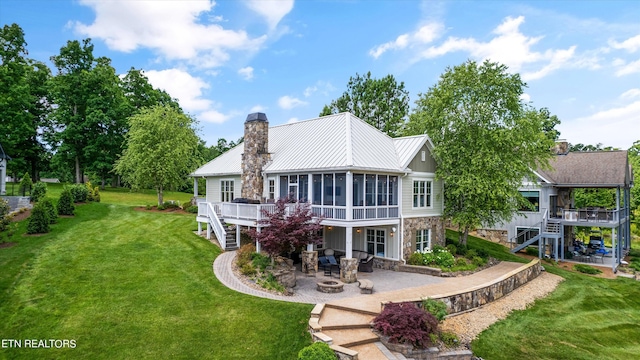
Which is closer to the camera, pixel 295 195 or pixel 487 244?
pixel 295 195

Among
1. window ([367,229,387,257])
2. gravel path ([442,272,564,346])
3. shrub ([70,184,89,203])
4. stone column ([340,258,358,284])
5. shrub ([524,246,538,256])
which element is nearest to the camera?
gravel path ([442,272,564,346])

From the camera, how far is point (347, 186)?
1641 centimetres

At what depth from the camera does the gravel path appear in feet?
39.8

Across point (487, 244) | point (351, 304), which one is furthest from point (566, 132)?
point (351, 304)

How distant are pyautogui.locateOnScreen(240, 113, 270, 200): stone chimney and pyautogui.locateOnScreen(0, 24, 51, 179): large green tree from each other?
2407 centimetres

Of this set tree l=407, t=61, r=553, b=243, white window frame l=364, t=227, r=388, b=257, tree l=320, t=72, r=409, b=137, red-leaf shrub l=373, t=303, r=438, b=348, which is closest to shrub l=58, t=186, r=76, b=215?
white window frame l=364, t=227, r=388, b=257

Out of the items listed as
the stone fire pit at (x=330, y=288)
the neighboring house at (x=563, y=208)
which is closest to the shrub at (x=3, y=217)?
the stone fire pit at (x=330, y=288)

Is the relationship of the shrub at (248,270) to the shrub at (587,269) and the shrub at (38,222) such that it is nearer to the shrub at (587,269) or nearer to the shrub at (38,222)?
the shrub at (38,222)

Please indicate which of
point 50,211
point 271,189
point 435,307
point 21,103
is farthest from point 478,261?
point 21,103

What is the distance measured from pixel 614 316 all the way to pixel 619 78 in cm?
1632

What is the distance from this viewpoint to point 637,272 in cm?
2386

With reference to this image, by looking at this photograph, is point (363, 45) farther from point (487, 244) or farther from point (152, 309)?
point (152, 309)

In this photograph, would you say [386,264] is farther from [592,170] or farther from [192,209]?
[592,170]

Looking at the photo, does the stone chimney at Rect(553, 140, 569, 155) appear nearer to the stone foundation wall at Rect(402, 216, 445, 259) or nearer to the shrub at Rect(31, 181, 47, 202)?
the stone foundation wall at Rect(402, 216, 445, 259)
